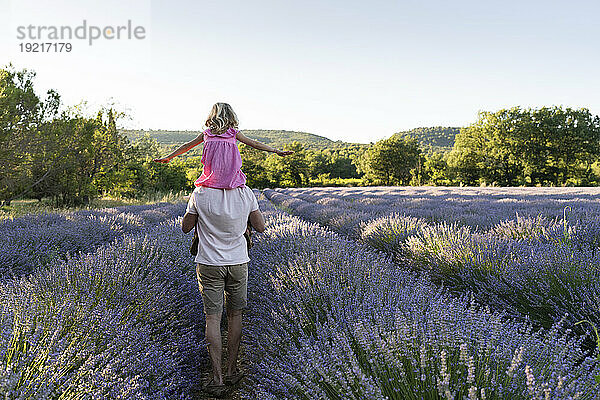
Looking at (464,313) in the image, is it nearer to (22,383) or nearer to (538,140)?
(22,383)

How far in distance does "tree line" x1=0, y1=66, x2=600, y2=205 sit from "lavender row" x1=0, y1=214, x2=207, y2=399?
5.06 m

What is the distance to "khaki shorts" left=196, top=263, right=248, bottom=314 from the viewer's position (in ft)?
7.34

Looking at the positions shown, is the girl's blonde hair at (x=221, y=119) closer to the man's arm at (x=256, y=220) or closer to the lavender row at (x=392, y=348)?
the man's arm at (x=256, y=220)

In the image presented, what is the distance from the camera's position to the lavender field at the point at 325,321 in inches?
50.6

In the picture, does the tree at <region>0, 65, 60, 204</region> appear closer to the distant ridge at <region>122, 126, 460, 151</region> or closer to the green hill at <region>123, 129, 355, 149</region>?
the distant ridge at <region>122, 126, 460, 151</region>

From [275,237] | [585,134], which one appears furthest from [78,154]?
[585,134]

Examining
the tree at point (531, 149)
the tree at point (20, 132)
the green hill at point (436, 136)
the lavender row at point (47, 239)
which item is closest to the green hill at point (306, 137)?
the green hill at point (436, 136)

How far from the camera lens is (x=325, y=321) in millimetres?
1906

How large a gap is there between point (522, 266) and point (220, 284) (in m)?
2.21

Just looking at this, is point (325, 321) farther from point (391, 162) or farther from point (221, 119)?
point (391, 162)

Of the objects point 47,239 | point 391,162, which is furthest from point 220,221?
point 391,162

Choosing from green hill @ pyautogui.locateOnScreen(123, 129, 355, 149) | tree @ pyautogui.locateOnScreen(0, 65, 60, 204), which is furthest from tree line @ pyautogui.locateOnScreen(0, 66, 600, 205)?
green hill @ pyautogui.locateOnScreen(123, 129, 355, 149)

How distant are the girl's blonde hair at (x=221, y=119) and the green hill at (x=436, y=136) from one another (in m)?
87.4

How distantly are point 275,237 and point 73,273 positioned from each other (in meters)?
2.12
